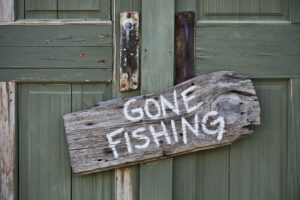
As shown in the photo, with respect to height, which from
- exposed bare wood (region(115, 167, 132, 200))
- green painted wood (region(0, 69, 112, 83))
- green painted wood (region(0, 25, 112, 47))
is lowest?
exposed bare wood (region(115, 167, 132, 200))

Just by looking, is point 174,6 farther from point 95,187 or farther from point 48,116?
point 95,187

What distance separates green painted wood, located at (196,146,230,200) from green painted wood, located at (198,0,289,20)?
2.12 ft

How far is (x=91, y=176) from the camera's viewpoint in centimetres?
139

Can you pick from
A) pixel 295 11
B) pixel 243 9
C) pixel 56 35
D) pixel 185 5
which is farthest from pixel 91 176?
pixel 295 11

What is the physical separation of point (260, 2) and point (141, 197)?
3.50 ft

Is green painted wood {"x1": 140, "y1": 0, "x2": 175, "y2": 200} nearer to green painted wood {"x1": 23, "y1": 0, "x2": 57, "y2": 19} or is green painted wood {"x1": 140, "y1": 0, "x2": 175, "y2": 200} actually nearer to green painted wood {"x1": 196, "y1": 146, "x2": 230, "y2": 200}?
green painted wood {"x1": 196, "y1": 146, "x2": 230, "y2": 200}

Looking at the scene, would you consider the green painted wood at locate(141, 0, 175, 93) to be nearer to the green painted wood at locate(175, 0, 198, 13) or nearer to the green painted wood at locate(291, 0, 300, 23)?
the green painted wood at locate(175, 0, 198, 13)

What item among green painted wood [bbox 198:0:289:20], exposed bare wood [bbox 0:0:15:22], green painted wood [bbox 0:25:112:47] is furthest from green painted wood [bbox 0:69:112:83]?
green painted wood [bbox 198:0:289:20]

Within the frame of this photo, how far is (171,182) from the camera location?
136 centimetres

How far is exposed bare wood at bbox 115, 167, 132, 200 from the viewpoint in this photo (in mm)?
1381

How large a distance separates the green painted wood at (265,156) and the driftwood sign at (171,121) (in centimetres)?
10

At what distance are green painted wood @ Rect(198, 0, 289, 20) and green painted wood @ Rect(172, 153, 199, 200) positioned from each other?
668 mm

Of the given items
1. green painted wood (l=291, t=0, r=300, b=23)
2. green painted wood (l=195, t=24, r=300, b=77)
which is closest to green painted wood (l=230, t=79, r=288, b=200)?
green painted wood (l=195, t=24, r=300, b=77)

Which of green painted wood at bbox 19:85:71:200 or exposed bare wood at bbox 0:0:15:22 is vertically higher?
exposed bare wood at bbox 0:0:15:22
